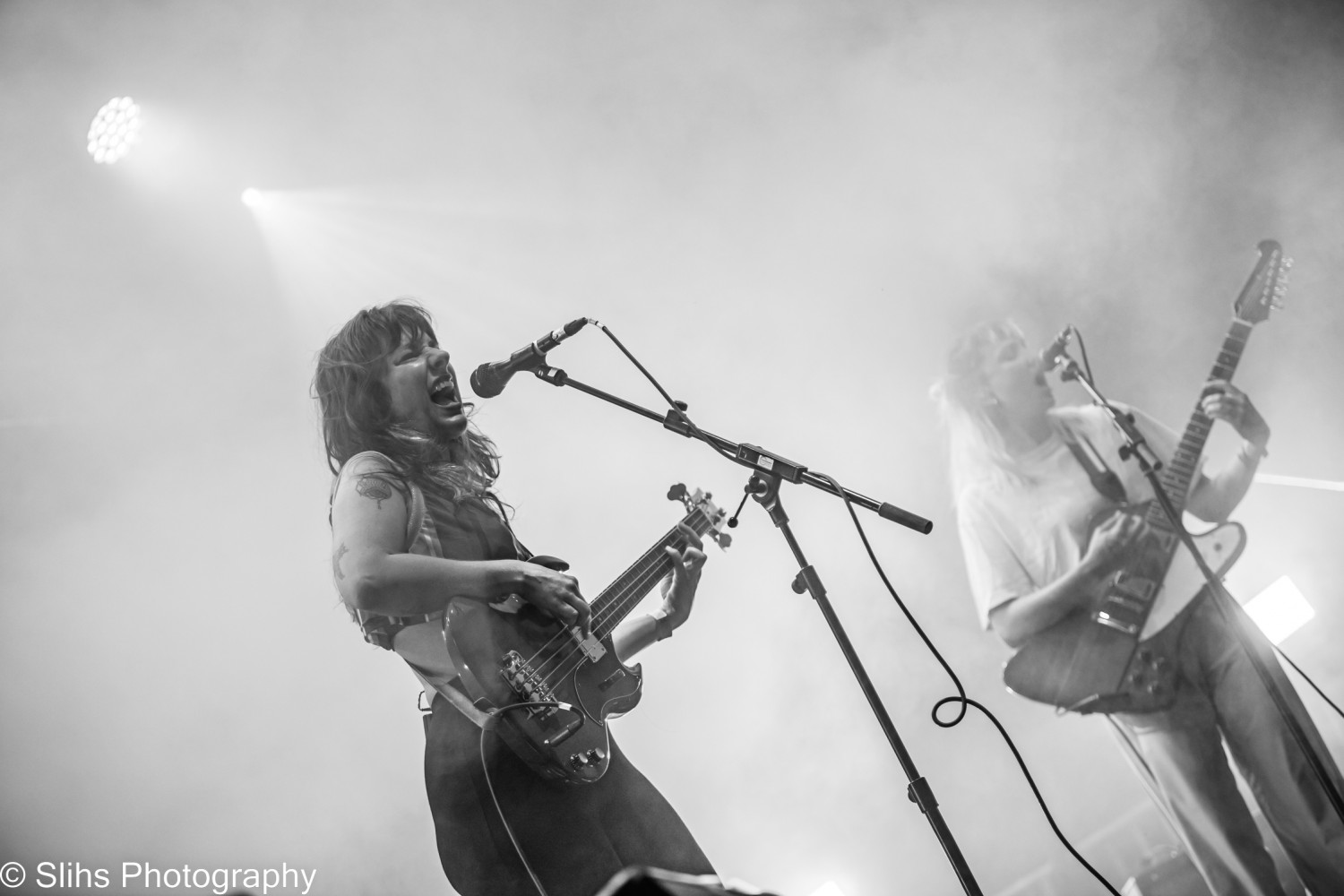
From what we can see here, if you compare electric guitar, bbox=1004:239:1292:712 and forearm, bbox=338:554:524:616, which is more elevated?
forearm, bbox=338:554:524:616

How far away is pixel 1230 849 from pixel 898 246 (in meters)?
2.59

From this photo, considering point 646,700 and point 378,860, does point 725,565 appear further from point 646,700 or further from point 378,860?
point 378,860

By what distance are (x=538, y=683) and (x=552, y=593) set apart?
19 cm

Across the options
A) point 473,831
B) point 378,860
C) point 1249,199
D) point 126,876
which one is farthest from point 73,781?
point 1249,199

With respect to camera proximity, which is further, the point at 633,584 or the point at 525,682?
the point at 633,584

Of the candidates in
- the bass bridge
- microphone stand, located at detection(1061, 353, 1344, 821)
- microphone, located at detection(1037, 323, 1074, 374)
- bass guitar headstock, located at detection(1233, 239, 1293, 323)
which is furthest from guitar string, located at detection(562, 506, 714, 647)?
bass guitar headstock, located at detection(1233, 239, 1293, 323)

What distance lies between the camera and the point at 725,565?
371 centimetres

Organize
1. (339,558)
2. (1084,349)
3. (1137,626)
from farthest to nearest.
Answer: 1. (1084,349)
2. (1137,626)
3. (339,558)

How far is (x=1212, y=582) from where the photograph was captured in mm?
2543

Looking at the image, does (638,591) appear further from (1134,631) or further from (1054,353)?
(1054,353)

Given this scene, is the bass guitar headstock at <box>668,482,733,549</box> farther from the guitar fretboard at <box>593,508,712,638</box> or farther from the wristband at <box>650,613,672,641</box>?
the wristband at <box>650,613,672,641</box>

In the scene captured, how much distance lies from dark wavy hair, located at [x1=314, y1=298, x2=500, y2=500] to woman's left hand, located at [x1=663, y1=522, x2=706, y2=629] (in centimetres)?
55

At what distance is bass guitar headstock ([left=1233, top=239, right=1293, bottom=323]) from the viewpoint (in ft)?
11.7

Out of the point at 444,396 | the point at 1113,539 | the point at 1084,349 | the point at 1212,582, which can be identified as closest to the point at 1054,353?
the point at 1084,349
